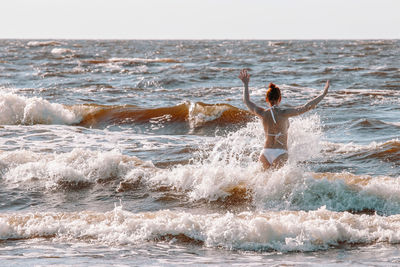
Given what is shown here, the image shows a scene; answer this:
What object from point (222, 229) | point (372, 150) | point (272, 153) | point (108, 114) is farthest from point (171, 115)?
point (222, 229)

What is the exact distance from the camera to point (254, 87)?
84.2ft

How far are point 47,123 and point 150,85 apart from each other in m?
10.0

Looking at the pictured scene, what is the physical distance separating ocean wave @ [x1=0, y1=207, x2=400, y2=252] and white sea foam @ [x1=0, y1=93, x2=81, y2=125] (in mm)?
10525

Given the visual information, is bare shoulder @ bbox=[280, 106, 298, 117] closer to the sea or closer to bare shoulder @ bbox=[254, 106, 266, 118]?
bare shoulder @ bbox=[254, 106, 266, 118]

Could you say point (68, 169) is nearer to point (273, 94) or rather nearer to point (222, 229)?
point (273, 94)

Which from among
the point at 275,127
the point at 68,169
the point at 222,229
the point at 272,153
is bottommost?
the point at 222,229

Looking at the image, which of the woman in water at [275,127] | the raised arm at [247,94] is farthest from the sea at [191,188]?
the raised arm at [247,94]

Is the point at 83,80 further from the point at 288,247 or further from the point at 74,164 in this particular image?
the point at 288,247

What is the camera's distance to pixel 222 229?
6992mm

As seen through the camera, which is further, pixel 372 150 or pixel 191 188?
pixel 372 150

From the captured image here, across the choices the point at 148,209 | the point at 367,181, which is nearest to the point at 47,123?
the point at 148,209

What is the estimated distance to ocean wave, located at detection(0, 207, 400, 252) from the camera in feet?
22.1

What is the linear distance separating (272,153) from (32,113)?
11535 mm

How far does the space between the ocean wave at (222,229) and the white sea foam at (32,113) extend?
10.5 metres
